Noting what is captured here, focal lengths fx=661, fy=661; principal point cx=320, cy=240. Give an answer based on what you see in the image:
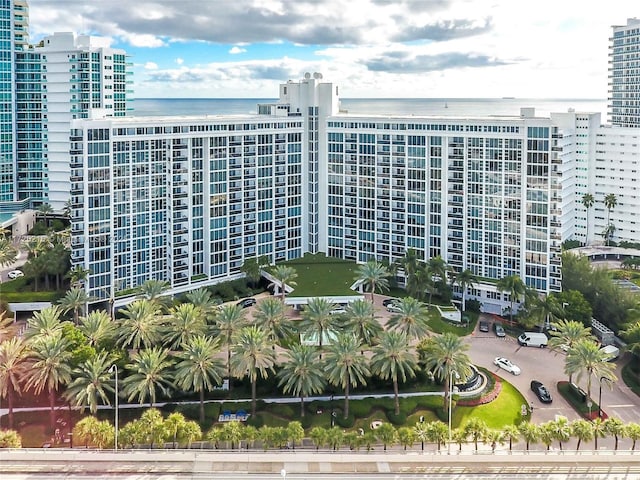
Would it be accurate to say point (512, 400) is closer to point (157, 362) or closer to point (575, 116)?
point (157, 362)

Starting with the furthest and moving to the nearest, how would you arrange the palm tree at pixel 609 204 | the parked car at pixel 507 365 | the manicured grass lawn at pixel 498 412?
the palm tree at pixel 609 204 < the parked car at pixel 507 365 < the manicured grass lawn at pixel 498 412

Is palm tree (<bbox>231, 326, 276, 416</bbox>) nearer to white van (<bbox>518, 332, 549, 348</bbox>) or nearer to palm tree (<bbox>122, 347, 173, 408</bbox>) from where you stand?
palm tree (<bbox>122, 347, 173, 408</bbox>)

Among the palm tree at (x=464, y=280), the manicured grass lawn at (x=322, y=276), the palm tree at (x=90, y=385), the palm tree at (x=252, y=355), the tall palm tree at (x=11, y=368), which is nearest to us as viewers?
the palm tree at (x=90, y=385)

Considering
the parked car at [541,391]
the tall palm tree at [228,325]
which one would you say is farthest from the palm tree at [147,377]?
the parked car at [541,391]

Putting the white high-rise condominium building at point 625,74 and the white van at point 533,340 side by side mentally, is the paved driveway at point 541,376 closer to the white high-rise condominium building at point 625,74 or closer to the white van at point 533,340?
the white van at point 533,340

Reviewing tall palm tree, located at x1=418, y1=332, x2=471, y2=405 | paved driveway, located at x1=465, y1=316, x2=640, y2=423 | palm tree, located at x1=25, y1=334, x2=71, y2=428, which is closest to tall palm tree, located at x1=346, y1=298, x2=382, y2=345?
tall palm tree, located at x1=418, y1=332, x2=471, y2=405

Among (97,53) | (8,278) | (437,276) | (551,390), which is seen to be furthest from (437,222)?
(97,53)

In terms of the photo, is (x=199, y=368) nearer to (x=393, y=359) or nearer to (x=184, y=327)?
(x=184, y=327)
